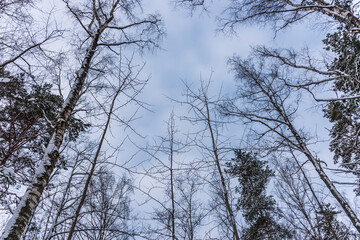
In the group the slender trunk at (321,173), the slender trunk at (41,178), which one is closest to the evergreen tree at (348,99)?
the slender trunk at (321,173)

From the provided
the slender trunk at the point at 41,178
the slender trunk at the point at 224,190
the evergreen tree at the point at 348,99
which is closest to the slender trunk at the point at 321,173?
the evergreen tree at the point at 348,99

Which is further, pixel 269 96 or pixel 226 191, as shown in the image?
pixel 269 96

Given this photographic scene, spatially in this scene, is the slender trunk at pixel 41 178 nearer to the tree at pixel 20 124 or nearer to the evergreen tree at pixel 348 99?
the tree at pixel 20 124

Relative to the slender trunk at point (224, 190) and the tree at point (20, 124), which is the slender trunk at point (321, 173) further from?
the tree at point (20, 124)

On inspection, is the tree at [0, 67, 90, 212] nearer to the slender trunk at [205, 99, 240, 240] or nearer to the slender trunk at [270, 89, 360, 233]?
the slender trunk at [205, 99, 240, 240]

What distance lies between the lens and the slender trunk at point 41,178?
7.13ft

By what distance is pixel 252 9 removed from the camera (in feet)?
17.2

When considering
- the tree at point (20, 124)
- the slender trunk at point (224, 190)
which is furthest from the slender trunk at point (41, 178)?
the slender trunk at point (224, 190)

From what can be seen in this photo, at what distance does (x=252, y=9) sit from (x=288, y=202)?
928 cm

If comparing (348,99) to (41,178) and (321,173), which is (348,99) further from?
(41,178)

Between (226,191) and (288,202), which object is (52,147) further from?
(288,202)

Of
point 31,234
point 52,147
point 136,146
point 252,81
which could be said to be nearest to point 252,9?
point 252,81

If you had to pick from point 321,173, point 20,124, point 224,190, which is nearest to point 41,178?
point 20,124

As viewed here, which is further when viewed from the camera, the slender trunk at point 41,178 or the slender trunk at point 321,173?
the slender trunk at point 321,173
